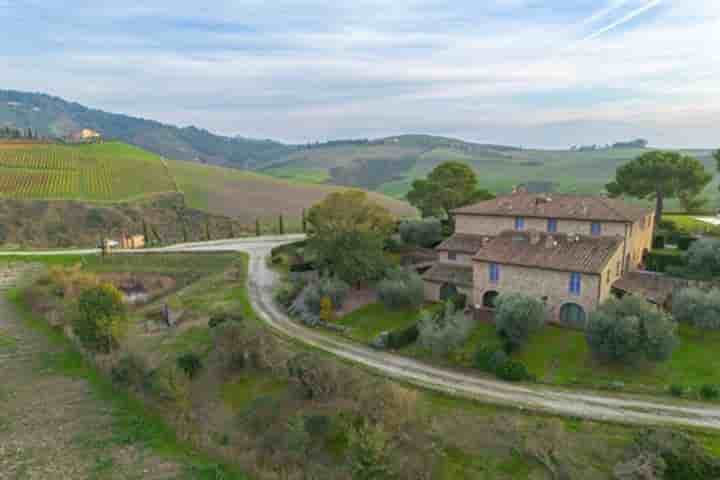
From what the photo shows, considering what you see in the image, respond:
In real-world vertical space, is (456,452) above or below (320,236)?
below

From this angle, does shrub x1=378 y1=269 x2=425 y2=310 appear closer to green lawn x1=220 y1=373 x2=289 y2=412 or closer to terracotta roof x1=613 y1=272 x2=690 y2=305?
green lawn x1=220 y1=373 x2=289 y2=412

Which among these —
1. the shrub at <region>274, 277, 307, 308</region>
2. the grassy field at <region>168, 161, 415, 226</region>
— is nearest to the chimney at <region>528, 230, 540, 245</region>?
the shrub at <region>274, 277, 307, 308</region>

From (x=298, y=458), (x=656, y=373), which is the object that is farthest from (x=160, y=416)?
(x=656, y=373)

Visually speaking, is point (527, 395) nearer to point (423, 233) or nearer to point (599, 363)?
point (599, 363)

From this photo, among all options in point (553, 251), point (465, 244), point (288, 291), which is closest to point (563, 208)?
point (553, 251)

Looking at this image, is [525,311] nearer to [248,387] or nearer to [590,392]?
[590,392]
